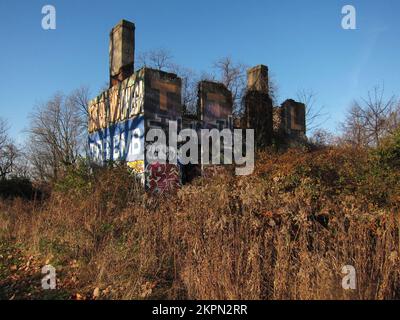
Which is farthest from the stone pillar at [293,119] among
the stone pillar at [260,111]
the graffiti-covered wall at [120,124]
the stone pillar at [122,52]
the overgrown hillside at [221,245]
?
the overgrown hillside at [221,245]

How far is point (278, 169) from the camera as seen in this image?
37.4 feet

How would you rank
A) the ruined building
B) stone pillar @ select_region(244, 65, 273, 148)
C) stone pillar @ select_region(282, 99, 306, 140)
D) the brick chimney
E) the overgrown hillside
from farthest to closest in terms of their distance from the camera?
1. stone pillar @ select_region(282, 99, 306, 140)
2. the brick chimney
3. stone pillar @ select_region(244, 65, 273, 148)
4. the ruined building
5. the overgrown hillside

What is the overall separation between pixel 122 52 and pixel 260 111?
24.8 ft

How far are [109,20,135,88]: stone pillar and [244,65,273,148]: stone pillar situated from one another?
650 centimetres

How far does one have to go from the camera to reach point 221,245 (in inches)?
202

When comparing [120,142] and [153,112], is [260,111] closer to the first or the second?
[153,112]

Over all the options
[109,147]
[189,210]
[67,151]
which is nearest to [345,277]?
→ [189,210]

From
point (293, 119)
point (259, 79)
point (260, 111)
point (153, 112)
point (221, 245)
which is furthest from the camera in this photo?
point (293, 119)

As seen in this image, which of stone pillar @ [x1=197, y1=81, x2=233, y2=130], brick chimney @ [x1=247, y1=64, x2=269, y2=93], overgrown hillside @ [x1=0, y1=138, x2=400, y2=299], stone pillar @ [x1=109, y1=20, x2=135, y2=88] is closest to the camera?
overgrown hillside @ [x1=0, y1=138, x2=400, y2=299]

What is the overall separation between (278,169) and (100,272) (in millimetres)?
6963

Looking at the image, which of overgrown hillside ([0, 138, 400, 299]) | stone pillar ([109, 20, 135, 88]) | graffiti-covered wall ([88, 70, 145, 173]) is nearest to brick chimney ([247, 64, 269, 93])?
stone pillar ([109, 20, 135, 88])

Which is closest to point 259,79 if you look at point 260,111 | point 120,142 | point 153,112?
point 260,111

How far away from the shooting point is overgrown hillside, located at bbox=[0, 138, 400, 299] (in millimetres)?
4492

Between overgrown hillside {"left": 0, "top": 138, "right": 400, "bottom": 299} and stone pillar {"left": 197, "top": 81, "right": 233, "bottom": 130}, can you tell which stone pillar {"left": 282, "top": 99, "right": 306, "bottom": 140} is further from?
overgrown hillside {"left": 0, "top": 138, "right": 400, "bottom": 299}
